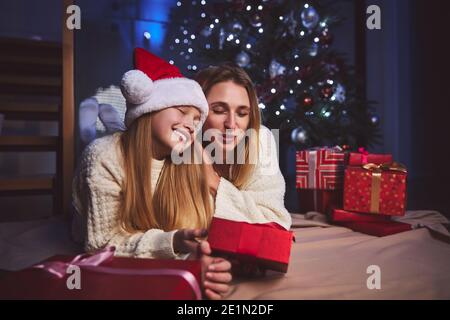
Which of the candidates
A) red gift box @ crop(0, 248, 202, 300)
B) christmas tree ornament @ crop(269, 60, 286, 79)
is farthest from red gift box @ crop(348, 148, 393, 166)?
red gift box @ crop(0, 248, 202, 300)

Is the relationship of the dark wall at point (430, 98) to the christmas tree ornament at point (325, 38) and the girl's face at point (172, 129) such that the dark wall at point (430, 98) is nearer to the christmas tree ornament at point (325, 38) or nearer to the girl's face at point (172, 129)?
the christmas tree ornament at point (325, 38)

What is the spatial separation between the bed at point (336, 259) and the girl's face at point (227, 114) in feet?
1.24

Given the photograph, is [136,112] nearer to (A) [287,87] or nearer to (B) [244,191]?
(B) [244,191]

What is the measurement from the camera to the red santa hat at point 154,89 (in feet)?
2.96

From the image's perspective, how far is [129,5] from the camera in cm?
318

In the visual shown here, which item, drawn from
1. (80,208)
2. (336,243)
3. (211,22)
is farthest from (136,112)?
(211,22)

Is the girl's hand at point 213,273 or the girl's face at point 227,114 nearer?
the girl's hand at point 213,273

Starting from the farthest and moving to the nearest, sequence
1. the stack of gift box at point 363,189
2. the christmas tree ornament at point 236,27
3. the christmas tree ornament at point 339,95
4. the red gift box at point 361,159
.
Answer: the christmas tree ornament at point 339,95, the christmas tree ornament at point 236,27, the red gift box at point 361,159, the stack of gift box at point 363,189

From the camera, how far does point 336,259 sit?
3.57ft

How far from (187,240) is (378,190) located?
1008 millimetres

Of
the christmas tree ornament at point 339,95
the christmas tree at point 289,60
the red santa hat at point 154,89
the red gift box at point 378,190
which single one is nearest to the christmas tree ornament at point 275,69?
the christmas tree at point 289,60

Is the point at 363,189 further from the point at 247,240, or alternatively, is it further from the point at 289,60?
the point at 289,60

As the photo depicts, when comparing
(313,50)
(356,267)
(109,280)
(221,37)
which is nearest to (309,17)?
(313,50)

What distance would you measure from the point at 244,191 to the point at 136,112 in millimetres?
401
